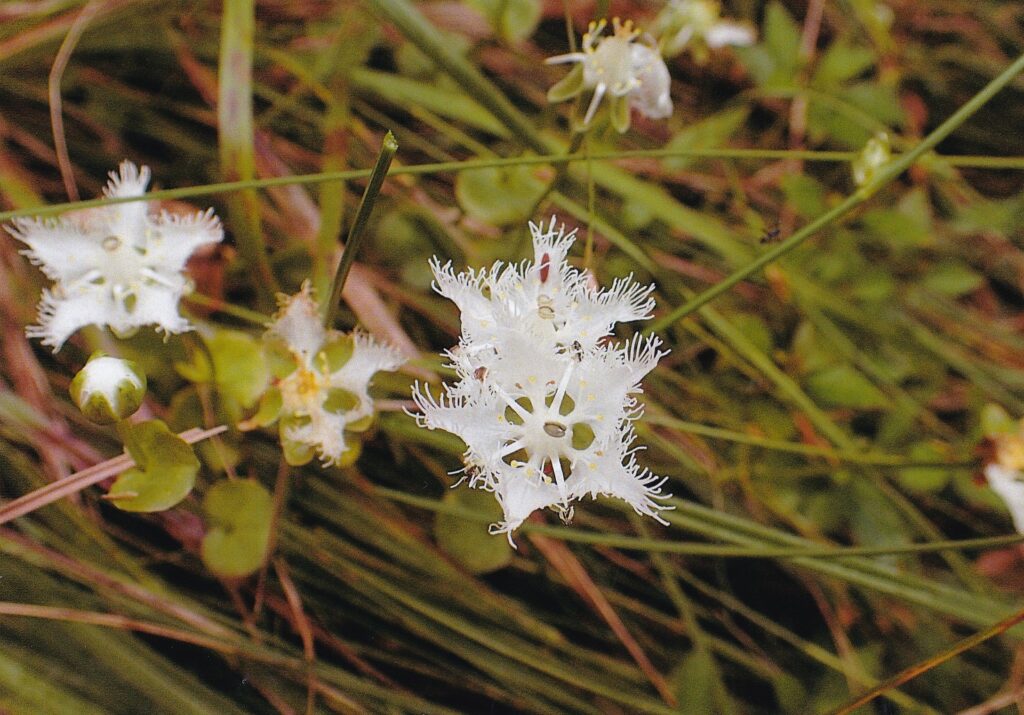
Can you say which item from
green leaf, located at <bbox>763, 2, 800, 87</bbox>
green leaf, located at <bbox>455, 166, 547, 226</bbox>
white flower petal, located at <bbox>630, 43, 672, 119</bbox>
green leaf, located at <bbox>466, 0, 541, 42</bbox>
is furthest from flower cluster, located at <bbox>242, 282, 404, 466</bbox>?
green leaf, located at <bbox>763, 2, 800, 87</bbox>

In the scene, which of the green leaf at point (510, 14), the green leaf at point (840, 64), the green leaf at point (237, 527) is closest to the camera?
the green leaf at point (237, 527)

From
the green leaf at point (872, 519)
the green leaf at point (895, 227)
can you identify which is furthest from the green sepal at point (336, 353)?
the green leaf at point (895, 227)

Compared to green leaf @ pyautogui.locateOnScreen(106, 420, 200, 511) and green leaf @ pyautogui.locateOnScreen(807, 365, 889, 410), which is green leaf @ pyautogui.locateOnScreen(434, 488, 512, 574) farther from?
green leaf @ pyautogui.locateOnScreen(807, 365, 889, 410)

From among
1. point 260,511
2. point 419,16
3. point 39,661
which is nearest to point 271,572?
point 260,511

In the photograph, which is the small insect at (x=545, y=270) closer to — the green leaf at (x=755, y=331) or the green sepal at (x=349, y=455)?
the green sepal at (x=349, y=455)

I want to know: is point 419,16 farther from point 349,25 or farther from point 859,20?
point 859,20
